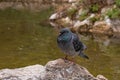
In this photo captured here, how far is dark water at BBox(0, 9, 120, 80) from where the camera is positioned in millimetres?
18969

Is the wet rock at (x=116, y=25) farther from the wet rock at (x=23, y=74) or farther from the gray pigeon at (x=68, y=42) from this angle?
the wet rock at (x=23, y=74)

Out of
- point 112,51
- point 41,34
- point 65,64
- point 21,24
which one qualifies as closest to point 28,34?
point 41,34

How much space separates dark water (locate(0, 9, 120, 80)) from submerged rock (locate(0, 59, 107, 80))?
5.99 metres

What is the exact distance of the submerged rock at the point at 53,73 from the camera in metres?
10.6

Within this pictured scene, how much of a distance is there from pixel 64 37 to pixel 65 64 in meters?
0.69

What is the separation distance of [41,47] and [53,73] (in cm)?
1219

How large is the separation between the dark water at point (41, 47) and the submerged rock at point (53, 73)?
599 cm

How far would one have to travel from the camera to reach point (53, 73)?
1064 centimetres

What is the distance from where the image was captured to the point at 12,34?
2684 cm

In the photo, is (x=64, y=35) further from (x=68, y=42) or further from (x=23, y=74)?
(x=23, y=74)

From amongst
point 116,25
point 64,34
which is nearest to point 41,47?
point 116,25

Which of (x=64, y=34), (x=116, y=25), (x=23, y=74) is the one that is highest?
(x=116, y=25)

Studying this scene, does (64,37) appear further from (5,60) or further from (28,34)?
(28,34)

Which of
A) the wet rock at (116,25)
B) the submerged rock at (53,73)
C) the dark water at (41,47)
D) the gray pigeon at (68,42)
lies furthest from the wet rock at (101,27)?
the submerged rock at (53,73)
